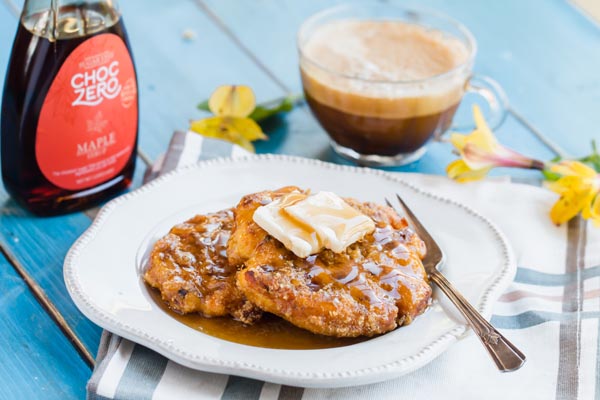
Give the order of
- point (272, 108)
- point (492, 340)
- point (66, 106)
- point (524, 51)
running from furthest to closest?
point (524, 51), point (272, 108), point (66, 106), point (492, 340)

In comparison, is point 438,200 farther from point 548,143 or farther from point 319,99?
point 548,143

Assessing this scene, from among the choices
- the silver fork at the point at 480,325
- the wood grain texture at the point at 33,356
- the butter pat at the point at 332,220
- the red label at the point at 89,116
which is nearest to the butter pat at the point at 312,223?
the butter pat at the point at 332,220

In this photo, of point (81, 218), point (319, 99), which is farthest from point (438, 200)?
point (81, 218)

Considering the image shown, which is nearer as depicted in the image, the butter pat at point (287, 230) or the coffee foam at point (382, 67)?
the butter pat at point (287, 230)

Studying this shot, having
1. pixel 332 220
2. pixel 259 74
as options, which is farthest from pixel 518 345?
pixel 259 74

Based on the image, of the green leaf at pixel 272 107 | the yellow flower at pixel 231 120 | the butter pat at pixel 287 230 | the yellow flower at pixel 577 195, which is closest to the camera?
the butter pat at pixel 287 230

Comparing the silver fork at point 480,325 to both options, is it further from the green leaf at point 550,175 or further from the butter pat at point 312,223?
the green leaf at point 550,175

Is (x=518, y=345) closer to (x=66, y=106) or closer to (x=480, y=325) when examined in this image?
(x=480, y=325)
